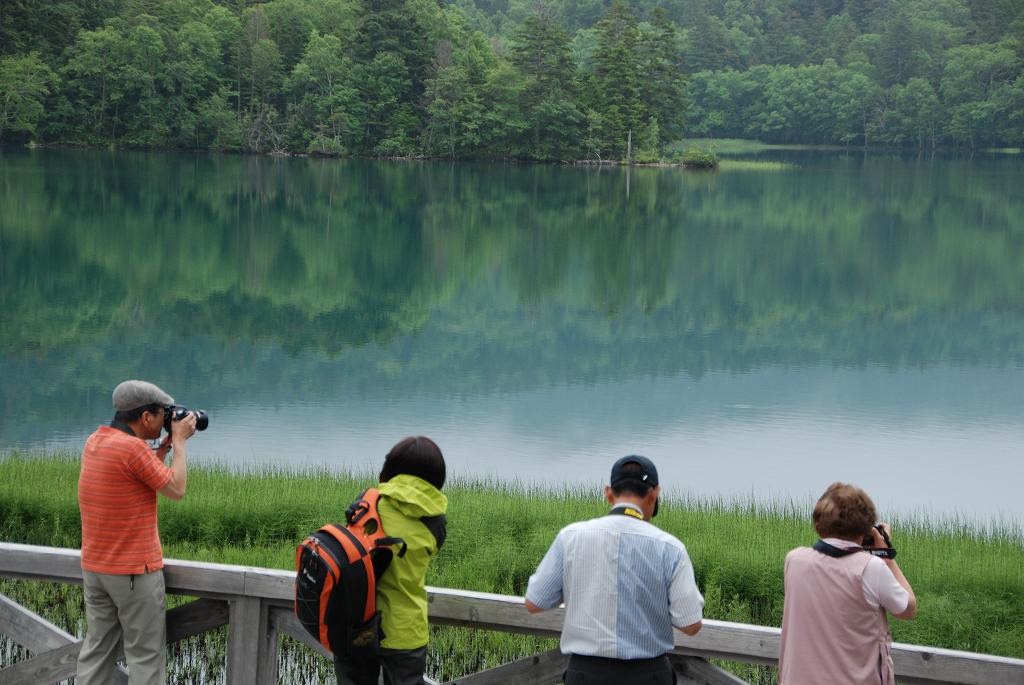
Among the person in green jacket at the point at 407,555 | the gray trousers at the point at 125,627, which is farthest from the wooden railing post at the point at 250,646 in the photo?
the person in green jacket at the point at 407,555

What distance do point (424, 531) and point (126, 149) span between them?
231ft

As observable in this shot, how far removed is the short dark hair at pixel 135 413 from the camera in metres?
4.02

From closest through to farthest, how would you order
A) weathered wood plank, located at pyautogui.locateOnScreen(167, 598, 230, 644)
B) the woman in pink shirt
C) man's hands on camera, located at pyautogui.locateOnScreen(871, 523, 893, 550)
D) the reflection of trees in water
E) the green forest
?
the woman in pink shirt, man's hands on camera, located at pyautogui.locateOnScreen(871, 523, 893, 550), weathered wood plank, located at pyautogui.locateOnScreen(167, 598, 230, 644), the reflection of trees in water, the green forest

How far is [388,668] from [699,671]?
3.18ft

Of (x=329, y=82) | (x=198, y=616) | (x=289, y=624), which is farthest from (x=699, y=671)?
(x=329, y=82)

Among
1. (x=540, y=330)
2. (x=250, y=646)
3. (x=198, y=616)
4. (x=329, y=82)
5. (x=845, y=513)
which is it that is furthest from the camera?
(x=329, y=82)

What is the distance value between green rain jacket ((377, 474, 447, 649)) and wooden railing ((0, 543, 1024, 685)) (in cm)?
16

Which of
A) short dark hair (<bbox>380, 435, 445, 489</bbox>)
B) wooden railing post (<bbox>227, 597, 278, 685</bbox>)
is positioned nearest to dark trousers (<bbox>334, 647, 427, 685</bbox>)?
wooden railing post (<bbox>227, 597, 278, 685</bbox>)

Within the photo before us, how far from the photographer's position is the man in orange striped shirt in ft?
13.1

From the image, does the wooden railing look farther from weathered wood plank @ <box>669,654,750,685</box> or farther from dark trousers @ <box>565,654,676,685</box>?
dark trousers @ <box>565,654,676,685</box>

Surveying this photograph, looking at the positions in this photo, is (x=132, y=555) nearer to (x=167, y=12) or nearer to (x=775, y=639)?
(x=775, y=639)

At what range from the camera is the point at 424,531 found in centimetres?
378

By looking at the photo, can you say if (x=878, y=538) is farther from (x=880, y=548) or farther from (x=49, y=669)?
(x=49, y=669)

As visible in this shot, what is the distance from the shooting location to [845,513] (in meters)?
3.42
